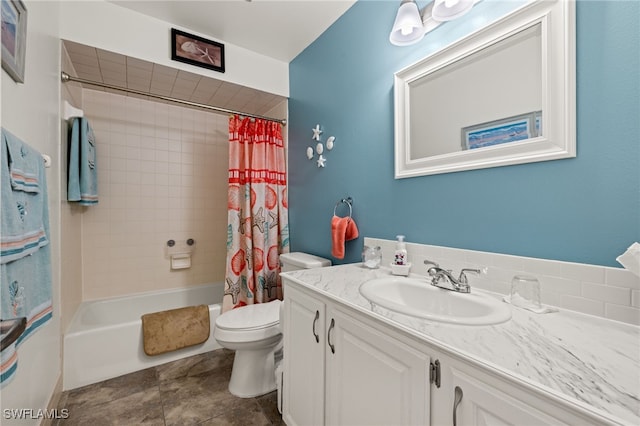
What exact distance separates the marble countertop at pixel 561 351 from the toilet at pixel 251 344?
920 millimetres

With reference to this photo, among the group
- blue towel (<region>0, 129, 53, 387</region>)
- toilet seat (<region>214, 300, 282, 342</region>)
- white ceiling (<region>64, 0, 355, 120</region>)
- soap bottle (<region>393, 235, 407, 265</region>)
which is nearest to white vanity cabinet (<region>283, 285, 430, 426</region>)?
toilet seat (<region>214, 300, 282, 342</region>)

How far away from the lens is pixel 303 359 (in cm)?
122

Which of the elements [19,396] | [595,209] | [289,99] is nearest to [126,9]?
[289,99]

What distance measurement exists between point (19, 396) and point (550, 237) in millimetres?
2135

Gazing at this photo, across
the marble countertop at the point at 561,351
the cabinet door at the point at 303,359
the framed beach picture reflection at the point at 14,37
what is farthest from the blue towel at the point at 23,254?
the marble countertop at the point at 561,351

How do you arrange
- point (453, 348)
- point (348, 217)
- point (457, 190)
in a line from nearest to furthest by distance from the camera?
point (453, 348)
point (457, 190)
point (348, 217)

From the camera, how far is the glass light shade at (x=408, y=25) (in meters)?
1.20

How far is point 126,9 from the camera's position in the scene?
72.1 inches

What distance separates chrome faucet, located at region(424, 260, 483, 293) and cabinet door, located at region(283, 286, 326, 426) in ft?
1.60

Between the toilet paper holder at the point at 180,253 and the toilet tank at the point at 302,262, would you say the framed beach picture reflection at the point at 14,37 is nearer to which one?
the toilet tank at the point at 302,262

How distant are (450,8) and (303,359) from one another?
162 cm

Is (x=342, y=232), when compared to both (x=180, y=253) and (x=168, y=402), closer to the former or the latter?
(x=168, y=402)

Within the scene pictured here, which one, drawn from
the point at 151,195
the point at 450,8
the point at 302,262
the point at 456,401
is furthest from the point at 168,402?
the point at 450,8

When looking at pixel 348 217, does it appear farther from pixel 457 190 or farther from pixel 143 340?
pixel 143 340
